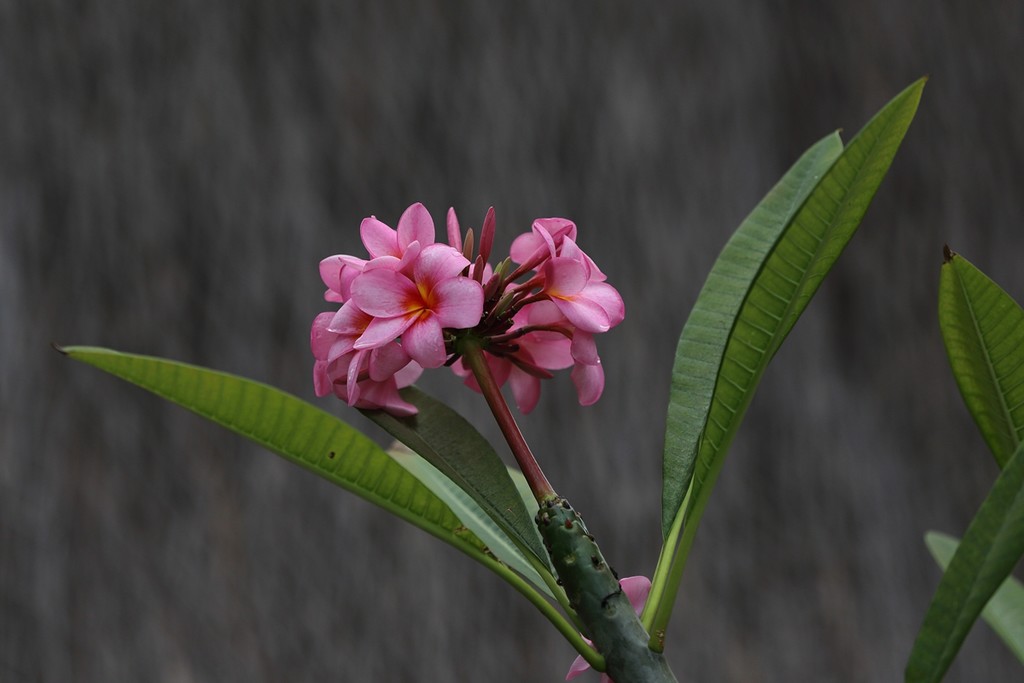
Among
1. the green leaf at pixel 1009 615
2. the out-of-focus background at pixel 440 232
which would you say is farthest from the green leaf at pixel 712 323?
the out-of-focus background at pixel 440 232

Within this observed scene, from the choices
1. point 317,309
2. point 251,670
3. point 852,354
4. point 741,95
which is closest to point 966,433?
point 852,354

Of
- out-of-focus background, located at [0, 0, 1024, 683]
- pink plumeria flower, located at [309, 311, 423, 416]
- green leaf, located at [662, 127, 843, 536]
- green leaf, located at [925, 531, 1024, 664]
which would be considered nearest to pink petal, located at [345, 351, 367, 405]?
pink plumeria flower, located at [309, 311, 423, 416]

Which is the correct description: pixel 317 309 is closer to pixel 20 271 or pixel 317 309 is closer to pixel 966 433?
pixel 20 271

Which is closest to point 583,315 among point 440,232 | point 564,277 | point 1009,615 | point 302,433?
point 564,277

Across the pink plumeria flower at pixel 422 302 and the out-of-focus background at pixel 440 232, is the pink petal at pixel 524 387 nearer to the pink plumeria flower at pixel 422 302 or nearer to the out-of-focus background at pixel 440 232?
the pink plumeria flower at pixel 422 302

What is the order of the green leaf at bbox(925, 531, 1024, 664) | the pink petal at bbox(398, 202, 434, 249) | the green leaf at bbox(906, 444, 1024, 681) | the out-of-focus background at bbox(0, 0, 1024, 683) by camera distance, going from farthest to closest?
the out-of-focus background at bbox(0, 0, 1024, 683) < the green leaf at bbox(925, 531, 1024, 664) < the pink petal at bbox(398, 202, 434, 249) < the green leaf at bbox(906, 444, 1024, 681)

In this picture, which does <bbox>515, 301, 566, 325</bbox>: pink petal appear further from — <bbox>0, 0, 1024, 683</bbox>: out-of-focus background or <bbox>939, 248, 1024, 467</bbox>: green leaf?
<bbox>0, 0, 1024, 683</bbox>: out-of-focus background

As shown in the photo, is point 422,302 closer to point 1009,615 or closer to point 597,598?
point 597,598
